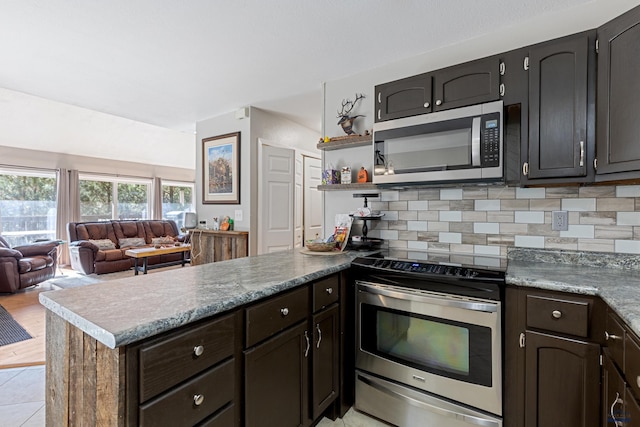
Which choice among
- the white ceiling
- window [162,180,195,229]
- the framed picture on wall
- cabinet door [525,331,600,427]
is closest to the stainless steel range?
cabinet door [525,331,600,427]

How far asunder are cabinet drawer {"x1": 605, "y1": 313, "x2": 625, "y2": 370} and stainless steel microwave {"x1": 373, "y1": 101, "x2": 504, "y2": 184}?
0.85 meters

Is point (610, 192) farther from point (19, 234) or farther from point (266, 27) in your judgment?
point (19, 234)

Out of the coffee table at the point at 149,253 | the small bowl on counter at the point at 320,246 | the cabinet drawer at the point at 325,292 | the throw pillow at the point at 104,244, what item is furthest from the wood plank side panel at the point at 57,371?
the throw pillow at the point at 104,244

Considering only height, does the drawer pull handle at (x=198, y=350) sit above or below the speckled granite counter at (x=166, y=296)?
below

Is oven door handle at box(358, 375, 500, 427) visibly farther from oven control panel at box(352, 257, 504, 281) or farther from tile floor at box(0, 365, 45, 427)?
tile floor at box(0, 365, 45, 427)

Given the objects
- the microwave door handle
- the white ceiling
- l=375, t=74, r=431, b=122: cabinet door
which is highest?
the white ceiling

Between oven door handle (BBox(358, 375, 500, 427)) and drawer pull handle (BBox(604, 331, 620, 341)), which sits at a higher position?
drawer pull handle (BBox(604, 331, 620, 341))

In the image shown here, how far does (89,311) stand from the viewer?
3.29 feet

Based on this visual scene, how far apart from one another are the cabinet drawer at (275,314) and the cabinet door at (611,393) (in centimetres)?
125

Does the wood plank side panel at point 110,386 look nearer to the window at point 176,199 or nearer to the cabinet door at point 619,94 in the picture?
the cabinet door at point 619,94

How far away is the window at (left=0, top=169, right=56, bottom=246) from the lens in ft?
18.5

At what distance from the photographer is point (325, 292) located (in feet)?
5.69

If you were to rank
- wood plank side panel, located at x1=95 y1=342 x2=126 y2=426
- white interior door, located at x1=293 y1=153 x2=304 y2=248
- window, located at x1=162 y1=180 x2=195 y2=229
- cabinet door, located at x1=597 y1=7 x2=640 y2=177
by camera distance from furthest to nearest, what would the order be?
window, located at x1=162 y1=180 x2=195 y2=229
white interior door, located at x1=293 y1=153 x2=304 y2=248
cabinet door, located at x1=597 y1=7 x2=640 y2=177
wood plank side panel, located at x1=95 y1=342 x2=126 y2=426

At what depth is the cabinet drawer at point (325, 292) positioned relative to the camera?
1.66m
